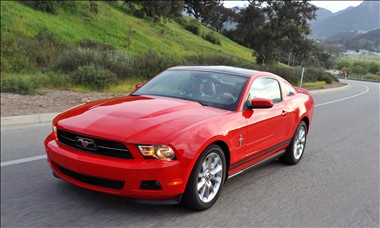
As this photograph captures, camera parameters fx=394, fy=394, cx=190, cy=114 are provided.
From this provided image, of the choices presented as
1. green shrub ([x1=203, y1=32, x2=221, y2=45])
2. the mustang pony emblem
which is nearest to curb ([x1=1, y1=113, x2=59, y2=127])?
the mustang pony emblem

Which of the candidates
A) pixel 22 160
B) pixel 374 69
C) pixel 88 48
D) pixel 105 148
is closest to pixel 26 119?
pixel 22 160

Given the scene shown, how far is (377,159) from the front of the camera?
7227 millimetres

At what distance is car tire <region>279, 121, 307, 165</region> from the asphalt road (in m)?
0.12

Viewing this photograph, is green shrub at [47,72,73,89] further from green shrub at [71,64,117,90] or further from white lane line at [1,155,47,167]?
white lane line at [1,155,47,167]

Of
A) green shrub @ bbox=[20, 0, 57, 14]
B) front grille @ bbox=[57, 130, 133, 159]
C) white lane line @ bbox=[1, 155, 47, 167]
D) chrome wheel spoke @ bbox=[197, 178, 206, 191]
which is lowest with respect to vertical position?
white lane line @ bbox=[1, 155, 47, 167]

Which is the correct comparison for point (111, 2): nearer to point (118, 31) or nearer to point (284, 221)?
point (118, 31)

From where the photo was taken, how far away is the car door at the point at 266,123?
487cm

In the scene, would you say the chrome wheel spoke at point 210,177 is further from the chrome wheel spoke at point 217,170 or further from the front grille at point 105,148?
the front grille at point 105,148

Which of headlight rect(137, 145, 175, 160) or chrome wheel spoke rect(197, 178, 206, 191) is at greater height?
headlight rect(137, 145, 175, 160)

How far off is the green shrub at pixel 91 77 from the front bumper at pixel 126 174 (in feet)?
30.6

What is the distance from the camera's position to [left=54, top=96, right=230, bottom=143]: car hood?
12.0ft

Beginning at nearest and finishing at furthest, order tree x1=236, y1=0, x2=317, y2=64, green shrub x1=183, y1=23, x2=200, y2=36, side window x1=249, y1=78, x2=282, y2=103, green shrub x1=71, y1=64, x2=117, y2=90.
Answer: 1. side window x1=249, y1=78, x2=282, y2=103
2. green shrub x1=71, y1=64, x2=117, y2=90
3. tree x1=236, y1=0, x2=317, y2=64
4. green shrub x1=183, y1=23, x2=200, y2=36

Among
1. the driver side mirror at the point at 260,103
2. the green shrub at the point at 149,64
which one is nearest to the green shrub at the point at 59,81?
the green shrub at the point at 149,64

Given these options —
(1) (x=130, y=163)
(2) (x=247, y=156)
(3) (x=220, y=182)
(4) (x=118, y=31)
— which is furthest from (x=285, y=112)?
(4) (x=118, y=31)
